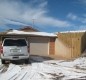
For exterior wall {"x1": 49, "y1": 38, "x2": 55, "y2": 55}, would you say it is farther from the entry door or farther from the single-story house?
the entry door

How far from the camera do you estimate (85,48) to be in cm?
3344

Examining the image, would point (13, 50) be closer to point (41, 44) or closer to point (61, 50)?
point (61, 50)

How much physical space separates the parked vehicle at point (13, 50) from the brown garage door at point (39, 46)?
1713 centimetres

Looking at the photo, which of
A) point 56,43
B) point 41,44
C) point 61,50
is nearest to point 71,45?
point 61,50

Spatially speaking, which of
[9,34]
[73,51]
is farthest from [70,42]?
[9,34]

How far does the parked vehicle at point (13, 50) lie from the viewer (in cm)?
1991

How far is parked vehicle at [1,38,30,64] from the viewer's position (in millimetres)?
19906

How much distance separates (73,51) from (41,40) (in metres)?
6.89

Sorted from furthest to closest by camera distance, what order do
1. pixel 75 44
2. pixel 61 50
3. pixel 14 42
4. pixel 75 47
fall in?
pixel 61 50 < pixel 75 44 < pixel 75 47 < pixel 14 42

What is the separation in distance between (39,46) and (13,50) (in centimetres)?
1836

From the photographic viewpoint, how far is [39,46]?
38.3m

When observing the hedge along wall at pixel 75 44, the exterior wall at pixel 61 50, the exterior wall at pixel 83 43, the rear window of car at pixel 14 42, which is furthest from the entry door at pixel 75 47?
the rear window of car at pixel 14 42

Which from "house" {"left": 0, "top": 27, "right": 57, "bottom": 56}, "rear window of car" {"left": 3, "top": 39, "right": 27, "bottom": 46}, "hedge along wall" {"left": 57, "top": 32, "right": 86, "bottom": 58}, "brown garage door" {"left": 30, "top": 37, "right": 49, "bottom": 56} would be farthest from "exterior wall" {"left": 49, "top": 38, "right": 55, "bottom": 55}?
"rear window of car" {"left": 3, "top": 39, "right": 27, "bottom": 46}

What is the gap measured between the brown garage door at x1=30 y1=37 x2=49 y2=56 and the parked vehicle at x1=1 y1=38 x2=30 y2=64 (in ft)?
56.2
